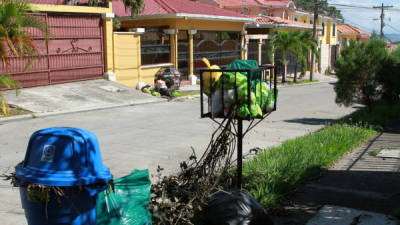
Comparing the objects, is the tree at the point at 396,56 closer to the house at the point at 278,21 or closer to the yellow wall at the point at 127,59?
the yellow wall at the point at 127,59

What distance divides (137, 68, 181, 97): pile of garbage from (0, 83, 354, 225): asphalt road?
2.52 meters

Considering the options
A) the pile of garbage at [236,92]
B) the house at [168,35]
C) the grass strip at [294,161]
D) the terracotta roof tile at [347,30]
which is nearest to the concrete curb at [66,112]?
the house at [168,35]

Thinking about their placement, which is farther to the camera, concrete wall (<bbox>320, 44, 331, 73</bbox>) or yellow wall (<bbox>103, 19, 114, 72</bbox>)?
concrete wall (<bbox>320, 44, 331, 73</bbox>)

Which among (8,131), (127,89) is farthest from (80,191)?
(127,89)

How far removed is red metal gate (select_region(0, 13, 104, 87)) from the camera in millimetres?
17625

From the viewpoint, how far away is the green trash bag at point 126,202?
3461 millimetres

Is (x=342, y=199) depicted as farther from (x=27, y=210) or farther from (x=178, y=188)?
(x=27, y=210)

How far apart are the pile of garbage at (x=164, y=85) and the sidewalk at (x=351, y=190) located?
13081mm

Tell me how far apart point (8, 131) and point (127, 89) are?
28.5ft

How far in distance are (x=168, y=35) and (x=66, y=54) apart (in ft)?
27.0

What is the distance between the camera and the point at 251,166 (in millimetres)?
6688

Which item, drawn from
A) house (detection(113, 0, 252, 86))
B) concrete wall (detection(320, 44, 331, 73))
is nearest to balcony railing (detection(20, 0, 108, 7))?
house (detection(113, 0, 252, 86))

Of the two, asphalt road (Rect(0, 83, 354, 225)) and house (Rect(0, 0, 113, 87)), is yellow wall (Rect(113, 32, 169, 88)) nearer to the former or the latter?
house (Rect(0, 0, 113, 87))

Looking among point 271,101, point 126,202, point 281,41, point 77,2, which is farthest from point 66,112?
point 281,41
